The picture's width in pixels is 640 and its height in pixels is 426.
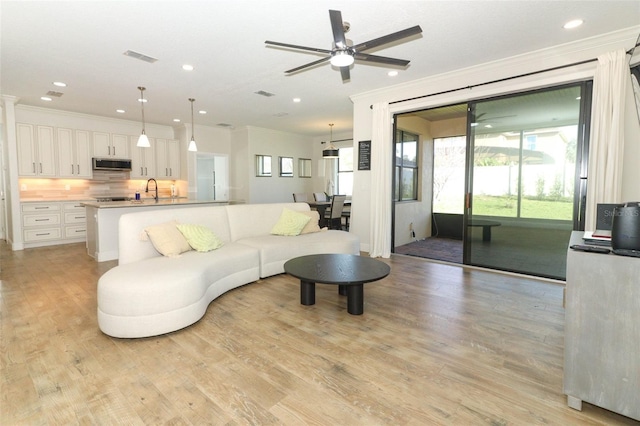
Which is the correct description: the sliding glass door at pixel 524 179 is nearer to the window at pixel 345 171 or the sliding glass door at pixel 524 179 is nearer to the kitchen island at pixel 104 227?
the window at pixel 345 171

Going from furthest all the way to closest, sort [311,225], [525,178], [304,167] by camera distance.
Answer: [304,167], [311,225], [525,178]

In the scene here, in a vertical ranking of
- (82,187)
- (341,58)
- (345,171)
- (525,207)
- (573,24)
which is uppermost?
(573,24)

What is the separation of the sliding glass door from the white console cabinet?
269cm

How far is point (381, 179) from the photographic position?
5273mm

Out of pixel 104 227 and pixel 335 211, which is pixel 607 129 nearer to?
pixel 335 211

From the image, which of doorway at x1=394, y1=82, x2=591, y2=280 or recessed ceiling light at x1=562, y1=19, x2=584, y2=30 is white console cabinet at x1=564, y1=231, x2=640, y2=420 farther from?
recessed ceiling light at x1=562, y1=19, x2=584, y2=30

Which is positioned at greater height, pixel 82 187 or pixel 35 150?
pixel 35 150

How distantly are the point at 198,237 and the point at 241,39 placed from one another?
2.27 meters

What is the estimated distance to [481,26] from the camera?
3.16 metres

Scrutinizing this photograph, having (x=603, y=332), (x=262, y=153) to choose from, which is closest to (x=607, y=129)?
(x=603, y=332)

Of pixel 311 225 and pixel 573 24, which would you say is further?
pixel 311 225

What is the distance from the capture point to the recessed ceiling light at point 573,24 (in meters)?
3.07

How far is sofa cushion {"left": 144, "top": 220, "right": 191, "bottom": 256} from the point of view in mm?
3281

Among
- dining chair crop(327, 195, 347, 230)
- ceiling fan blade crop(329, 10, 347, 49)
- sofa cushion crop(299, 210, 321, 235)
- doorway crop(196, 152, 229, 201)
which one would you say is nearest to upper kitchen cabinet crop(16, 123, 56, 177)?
doorway crop(196, 152, 229, 201)
